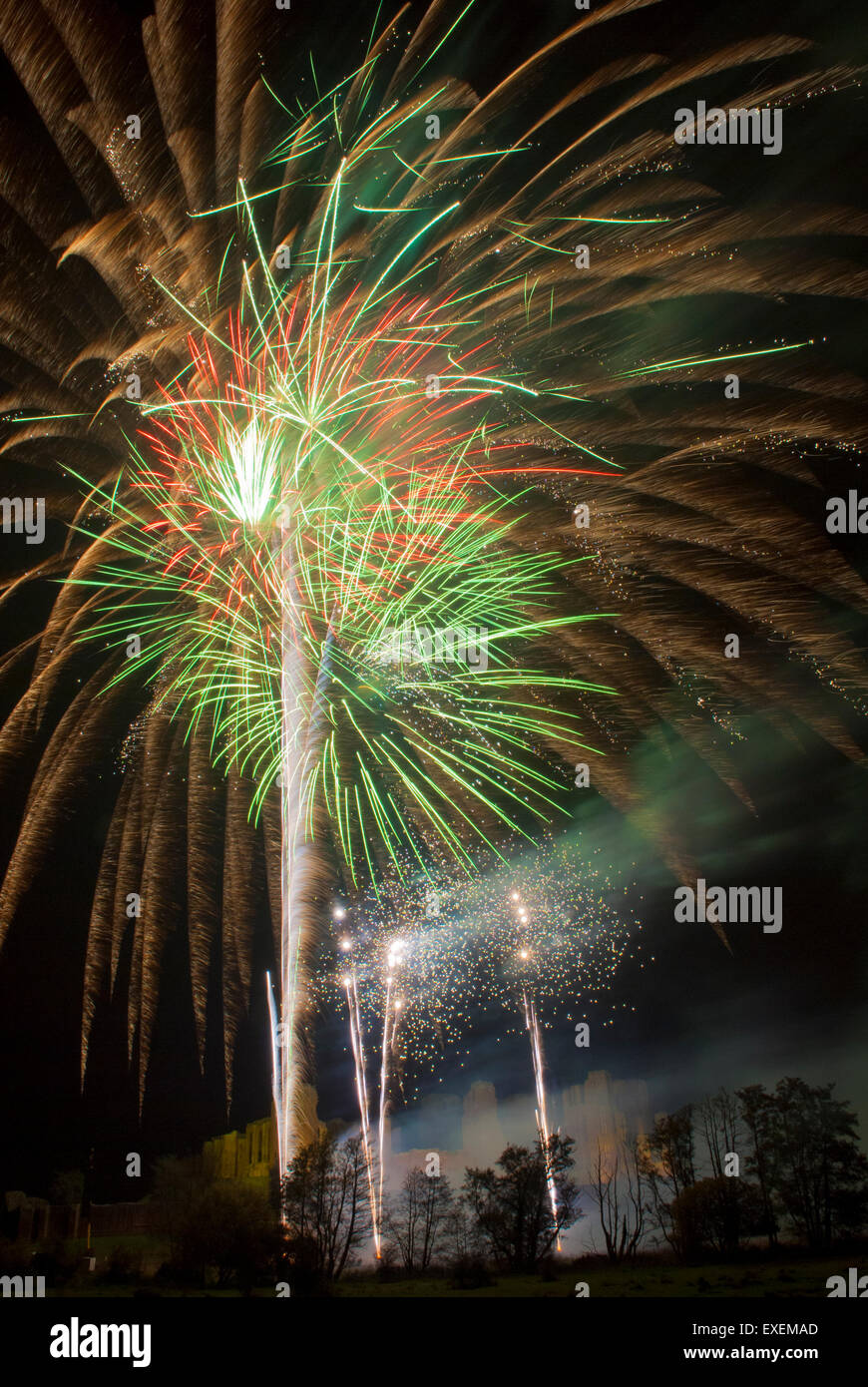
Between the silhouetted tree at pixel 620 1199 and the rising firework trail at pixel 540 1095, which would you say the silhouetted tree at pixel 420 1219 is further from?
the silhouetted tree at pixel 620 1199

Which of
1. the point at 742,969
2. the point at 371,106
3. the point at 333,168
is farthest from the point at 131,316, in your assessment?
the point at 742,969

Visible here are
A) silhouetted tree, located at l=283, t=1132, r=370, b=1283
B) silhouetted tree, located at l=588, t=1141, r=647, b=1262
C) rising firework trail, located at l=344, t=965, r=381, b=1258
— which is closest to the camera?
silhouetted tree, located at l=283, t=1132, r=370, b=1283

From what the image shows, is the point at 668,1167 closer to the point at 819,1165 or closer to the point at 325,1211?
the point at 819,1165

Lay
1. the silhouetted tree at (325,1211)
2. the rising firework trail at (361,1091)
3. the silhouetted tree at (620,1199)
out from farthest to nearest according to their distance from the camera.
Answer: the silhouetted tree at (620,1199) < the rising firework trail at (361,1091) < the silhouetted tree at (325,1211)

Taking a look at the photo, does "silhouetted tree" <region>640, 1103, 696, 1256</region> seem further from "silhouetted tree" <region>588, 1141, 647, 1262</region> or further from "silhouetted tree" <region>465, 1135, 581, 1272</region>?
"silhouetted tree" <region>465, 1135, 581, 1272</region>

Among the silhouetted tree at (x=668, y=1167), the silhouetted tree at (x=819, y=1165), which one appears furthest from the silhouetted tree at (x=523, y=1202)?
the silhouetted tree at (x=819, y=1165)

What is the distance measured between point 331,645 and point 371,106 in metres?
5.05

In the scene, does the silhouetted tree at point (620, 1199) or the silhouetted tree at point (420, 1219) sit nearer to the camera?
the silhouetted tree at point (420, 1219)

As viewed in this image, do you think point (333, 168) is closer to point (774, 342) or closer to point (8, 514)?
point (774, 342)

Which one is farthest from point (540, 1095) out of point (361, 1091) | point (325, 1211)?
point (325, 1211)

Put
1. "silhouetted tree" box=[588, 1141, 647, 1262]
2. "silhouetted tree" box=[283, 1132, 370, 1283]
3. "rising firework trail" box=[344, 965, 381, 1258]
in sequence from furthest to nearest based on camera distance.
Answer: "silhouetted tree" box=[588, 1141, 647, 1262]
"rising firework trail" box=[344, 965, 381, 1258]
"silhouetted tree" box=[283, 1132, 370, 1283]

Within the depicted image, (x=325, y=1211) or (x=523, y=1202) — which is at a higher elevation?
(x=325, y=1211)

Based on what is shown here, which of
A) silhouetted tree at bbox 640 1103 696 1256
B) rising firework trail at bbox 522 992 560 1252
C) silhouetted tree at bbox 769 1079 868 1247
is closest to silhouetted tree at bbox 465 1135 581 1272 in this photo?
rising firework trail at bbox 522 992 560 1252

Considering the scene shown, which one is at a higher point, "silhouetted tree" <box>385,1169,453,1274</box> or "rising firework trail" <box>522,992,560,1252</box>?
"rising firework trail" <box>522,992,560,1252</box>
